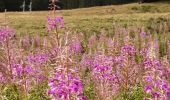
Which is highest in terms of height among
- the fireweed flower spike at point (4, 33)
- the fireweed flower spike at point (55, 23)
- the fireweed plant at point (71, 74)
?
the fireweed flower spike at point (55, 23)

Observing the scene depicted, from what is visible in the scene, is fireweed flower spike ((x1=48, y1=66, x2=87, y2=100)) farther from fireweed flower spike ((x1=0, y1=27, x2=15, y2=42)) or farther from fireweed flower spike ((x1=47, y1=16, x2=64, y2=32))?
fireweed flower spike ((x1=0, y1=27, x2=15, y2=42))

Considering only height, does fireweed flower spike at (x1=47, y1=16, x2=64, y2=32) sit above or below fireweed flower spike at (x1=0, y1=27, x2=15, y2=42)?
above

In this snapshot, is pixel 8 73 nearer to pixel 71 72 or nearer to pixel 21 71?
pixel 21 71

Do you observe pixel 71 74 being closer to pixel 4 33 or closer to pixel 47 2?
pixel 4 33

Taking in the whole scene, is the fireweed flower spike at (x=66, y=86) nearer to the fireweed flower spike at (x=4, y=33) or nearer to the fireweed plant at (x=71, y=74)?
the fireweed plant at (x=71, y=74)

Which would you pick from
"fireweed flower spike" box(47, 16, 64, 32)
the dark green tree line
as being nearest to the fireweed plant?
"fireweed flower spike" box(47, 16, 64, 32)

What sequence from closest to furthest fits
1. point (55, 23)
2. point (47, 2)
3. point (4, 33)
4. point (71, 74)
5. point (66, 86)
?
point (66, 86), point (71, 74), point (55, 23), point (4, 33), point (47, 2)

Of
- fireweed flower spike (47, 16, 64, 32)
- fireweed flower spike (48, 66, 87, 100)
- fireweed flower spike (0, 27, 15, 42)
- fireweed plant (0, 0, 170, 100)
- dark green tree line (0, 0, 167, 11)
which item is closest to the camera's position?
fireweed flower spike (48, 66, 87, 100)

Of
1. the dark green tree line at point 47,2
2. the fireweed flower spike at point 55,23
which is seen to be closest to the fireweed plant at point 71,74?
the fireweed flower spike at point 55,23

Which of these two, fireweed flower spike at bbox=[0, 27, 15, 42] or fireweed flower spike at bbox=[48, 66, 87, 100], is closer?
fireweed flower spike at bbox=[48, 66, 87, 100]

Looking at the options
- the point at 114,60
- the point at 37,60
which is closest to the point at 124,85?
the point at 114,60

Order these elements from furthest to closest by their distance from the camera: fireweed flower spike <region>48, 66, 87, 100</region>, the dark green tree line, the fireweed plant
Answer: the dark green tree line, the fireweed plant, fireweed flower spike <region>48, 66, 87, 100</region>

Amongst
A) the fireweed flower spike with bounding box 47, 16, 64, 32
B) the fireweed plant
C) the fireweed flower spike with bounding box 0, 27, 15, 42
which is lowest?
the fireweed plant

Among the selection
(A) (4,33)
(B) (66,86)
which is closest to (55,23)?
(B) (66,86)
